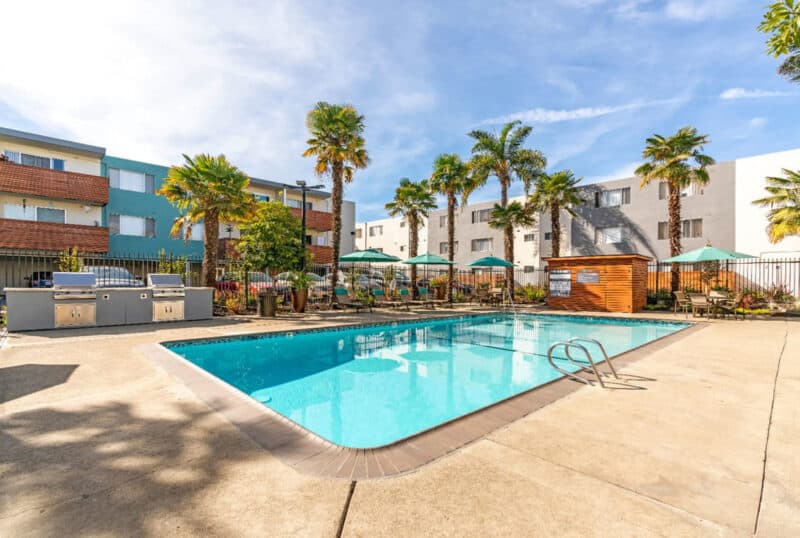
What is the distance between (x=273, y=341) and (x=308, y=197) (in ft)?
77.2

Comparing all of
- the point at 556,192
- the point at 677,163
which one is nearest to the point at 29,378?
the point at 677,163

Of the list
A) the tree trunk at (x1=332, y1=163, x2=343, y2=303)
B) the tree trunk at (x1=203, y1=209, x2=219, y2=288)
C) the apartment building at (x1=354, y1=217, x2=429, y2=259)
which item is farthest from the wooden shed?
the apartment building at (x1=354, y1=217, x2=429, y2=259)

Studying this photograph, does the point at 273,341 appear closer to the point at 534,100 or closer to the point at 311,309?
the point at 311,309

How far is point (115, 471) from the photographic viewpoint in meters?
2.64

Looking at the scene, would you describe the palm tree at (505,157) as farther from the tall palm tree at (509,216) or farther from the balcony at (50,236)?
the balcony at (50,236)

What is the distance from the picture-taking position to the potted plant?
1464 cm

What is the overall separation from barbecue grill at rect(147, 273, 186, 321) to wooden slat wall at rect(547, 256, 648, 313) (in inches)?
669

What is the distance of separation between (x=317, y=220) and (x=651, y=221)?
24.6m

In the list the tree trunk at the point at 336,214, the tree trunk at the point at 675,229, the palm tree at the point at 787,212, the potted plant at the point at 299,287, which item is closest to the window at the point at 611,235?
the tree trunk at the point at 675,229

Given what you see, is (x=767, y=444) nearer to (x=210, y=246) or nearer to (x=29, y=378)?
(x=29, y=378)

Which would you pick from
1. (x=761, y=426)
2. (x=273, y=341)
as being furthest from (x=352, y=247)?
(x=761, y=426)

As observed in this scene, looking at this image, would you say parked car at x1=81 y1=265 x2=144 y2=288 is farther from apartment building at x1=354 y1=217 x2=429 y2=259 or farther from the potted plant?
apartment building at x1=354 y1=217 x2=429 y2=259

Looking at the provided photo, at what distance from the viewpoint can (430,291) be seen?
21656 millimetres

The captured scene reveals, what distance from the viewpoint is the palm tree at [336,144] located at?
52.4ft
